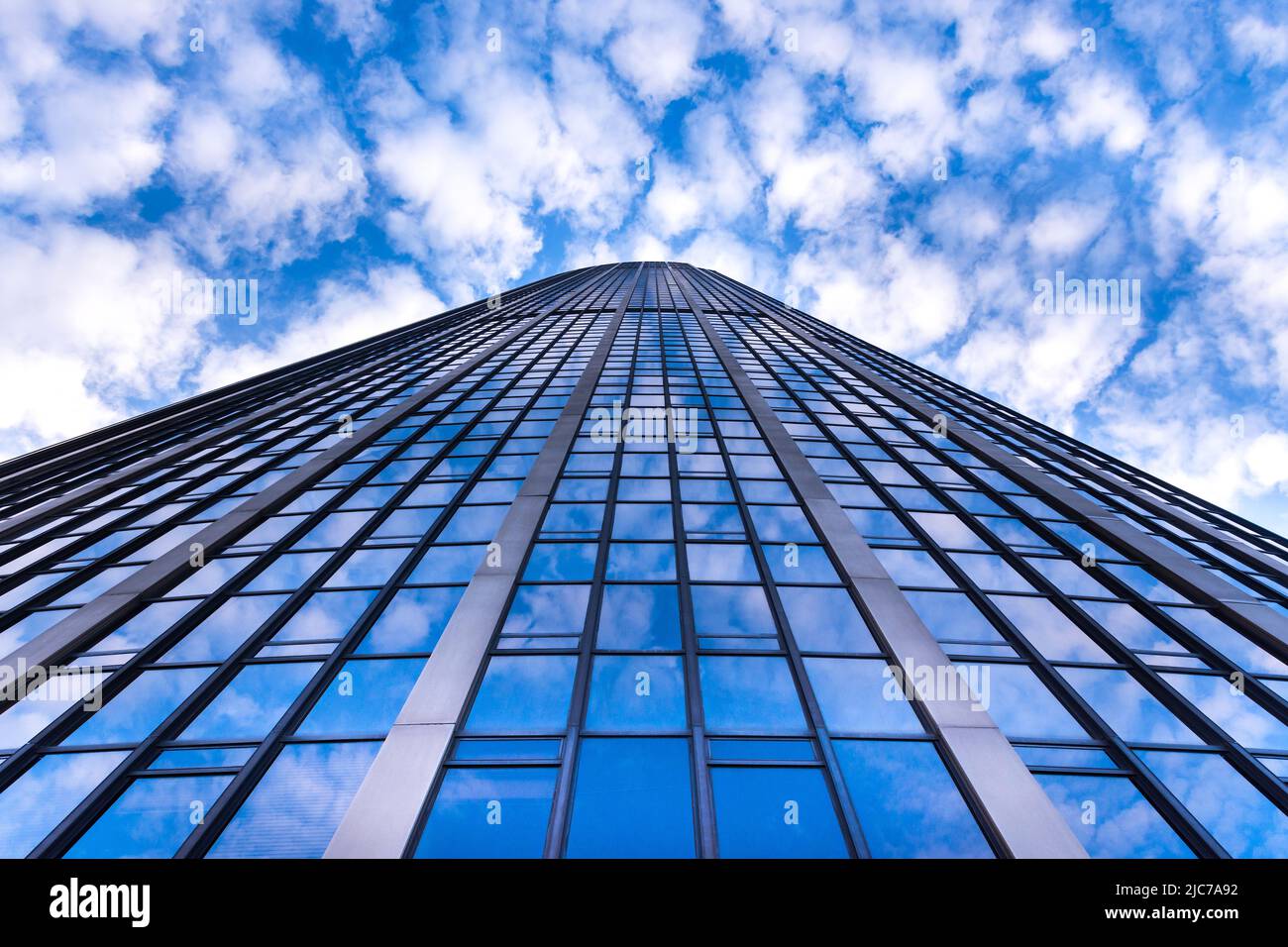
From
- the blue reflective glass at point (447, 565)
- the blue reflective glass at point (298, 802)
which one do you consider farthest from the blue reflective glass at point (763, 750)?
the blue reflective glass at point (447, 565)

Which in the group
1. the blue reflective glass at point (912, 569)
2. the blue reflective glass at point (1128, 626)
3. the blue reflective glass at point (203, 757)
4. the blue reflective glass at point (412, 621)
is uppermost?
the blue reflective glass at point (912, 569)

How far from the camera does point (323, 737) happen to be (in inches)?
315

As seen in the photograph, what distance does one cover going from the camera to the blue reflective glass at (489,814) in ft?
21.4

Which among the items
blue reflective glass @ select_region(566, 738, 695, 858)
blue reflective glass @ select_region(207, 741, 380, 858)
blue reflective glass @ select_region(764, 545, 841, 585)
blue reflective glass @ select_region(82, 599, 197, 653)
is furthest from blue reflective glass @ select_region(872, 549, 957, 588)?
blue reflective glass @ select_region(82, 599, 197, 653)

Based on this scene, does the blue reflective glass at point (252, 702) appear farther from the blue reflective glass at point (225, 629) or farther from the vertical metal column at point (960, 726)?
the vertical metal column at point (960, 726)

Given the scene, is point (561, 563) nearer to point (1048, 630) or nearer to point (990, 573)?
point (990, 573)

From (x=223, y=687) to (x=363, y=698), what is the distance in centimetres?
221

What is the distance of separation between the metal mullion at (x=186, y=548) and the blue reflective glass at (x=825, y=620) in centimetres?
1148

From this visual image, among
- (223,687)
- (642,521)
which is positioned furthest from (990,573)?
(223,687)

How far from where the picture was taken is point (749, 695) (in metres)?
8.60

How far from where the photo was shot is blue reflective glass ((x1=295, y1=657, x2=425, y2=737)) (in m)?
8.18

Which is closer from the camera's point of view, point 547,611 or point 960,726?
point 960,726

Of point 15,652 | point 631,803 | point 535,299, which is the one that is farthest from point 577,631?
point 535,299
